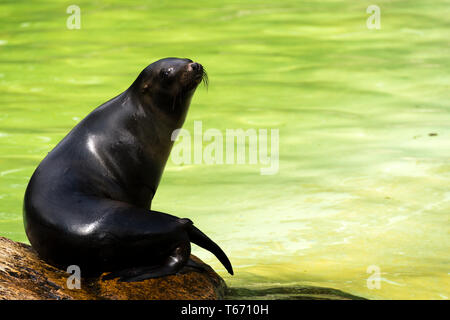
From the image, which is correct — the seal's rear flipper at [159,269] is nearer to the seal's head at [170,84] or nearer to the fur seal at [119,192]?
the fur seal at [119,192]

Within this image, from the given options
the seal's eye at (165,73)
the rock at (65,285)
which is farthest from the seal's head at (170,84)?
the rock at (65,285)

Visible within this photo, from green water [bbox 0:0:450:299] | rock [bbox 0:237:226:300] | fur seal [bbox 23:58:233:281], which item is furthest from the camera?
green water [bbox 0:0:450:299]

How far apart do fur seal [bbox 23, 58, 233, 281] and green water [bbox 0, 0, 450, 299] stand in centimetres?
82

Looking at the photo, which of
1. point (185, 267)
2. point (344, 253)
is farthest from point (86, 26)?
point (185, 267)

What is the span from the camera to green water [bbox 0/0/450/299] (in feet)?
18.2

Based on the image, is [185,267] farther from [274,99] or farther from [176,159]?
[274,99]

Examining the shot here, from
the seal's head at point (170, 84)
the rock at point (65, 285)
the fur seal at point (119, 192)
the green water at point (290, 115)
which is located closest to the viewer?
the rock at point (65, 285)

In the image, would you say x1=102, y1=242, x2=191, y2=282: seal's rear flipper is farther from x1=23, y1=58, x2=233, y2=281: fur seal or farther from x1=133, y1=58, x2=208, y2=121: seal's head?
x1=133, y1=58, x2=208, y2=121: seal's head

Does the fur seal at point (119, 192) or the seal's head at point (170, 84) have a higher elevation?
the seal's head at point (170, 84)

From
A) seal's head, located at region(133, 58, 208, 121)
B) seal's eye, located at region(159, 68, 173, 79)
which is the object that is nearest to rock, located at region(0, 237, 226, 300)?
seal's head, located at region(133, 58, 208, 121)

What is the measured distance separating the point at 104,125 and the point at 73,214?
58 centimetres

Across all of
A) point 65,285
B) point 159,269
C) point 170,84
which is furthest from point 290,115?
point 65,285

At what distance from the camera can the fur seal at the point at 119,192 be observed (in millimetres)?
3885

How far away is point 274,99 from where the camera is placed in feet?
31.8
